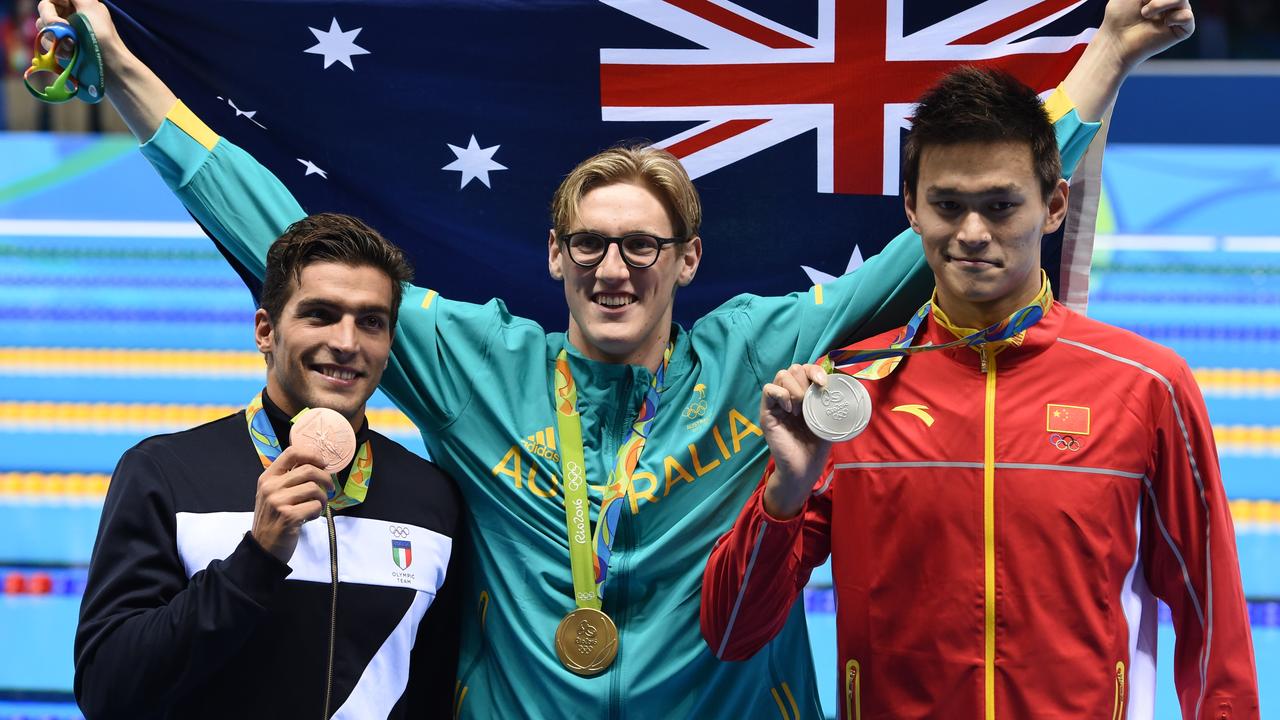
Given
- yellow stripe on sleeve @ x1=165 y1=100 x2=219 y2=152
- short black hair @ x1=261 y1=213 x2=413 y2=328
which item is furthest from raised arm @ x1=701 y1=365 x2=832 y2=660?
yellow stripe on sleeve @ x1=165 y1=100 x2=219 y2=152

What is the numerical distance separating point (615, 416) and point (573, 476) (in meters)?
0.14

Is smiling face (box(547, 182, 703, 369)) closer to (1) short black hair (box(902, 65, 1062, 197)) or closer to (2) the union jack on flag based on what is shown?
(1) short black hair (box(902, 65, 1062, 197))

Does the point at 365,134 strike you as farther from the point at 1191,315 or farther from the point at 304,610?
the point at 1191,315

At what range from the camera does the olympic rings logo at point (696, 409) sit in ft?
8.00

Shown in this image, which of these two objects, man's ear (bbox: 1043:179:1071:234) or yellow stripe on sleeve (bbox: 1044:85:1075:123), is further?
yellow stripe on sleeve (bbox: 1044:85:1075:123)

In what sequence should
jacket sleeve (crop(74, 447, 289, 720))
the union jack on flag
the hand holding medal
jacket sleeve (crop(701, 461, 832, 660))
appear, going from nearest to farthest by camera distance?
jacket sleeve (crop(74, 447, 289, 720))
jacket sleeve (crop(701, 461, 832, 660))
the hand holding medal
the union jack on flag

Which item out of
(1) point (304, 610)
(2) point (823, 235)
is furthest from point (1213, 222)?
(1) point (304, 610)

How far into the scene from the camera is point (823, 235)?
3014 mm

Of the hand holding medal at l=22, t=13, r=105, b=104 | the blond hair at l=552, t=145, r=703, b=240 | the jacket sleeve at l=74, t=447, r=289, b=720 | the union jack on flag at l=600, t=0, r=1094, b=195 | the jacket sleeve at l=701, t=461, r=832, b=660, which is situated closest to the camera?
the jacket sleeve at l=74, t=447, r=289, b=720

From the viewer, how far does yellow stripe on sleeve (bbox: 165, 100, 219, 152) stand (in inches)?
103

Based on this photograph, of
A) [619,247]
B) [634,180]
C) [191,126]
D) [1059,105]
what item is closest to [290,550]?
[619,247]

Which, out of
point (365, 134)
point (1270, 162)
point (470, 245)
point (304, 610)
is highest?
point (1270, 162)

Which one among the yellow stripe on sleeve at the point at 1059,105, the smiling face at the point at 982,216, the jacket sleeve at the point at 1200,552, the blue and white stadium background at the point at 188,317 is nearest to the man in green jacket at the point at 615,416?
the yellow stripe on sleeve at the point at 1059,105

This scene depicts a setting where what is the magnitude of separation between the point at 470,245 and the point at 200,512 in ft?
3.66
